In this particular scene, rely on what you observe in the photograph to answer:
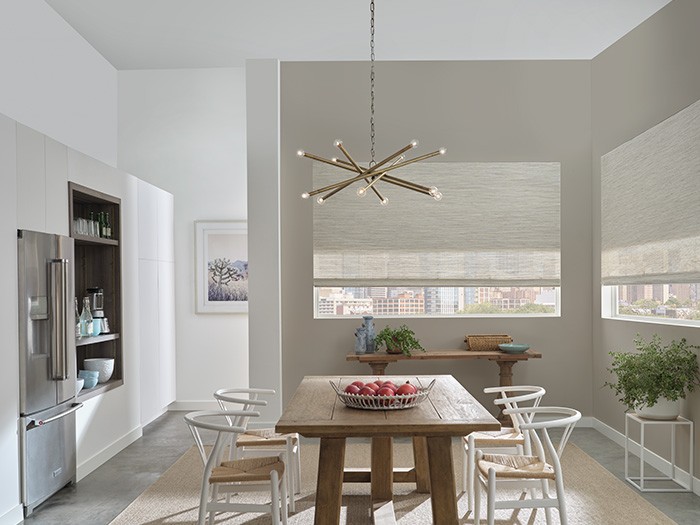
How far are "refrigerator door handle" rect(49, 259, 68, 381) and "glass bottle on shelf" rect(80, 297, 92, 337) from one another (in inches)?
32.3

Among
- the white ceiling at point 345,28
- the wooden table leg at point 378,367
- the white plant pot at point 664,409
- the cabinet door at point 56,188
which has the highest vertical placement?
the white ceiling at point 345,28

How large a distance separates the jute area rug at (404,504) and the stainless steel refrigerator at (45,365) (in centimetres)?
57

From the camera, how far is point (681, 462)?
510 cm

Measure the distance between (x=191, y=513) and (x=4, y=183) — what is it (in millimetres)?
2159

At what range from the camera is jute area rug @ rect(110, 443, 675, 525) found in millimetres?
4426

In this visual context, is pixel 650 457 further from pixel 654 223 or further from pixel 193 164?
pixel 193 164

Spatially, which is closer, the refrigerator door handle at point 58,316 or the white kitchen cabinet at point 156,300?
the refrigerator door handle at point 58,316

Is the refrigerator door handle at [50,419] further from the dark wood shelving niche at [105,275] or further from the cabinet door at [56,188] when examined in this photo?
the cabinet door at [56,188]

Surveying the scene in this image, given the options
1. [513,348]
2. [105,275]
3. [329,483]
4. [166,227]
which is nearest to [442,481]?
[329,483]

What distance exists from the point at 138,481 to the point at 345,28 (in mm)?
3931

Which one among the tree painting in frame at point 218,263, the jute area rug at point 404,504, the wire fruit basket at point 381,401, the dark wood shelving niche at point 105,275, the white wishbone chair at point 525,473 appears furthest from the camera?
the tree painting in frame at point 218,263

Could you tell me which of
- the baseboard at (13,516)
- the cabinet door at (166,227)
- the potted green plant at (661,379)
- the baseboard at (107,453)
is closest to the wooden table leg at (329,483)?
the baseboard at (13,516)

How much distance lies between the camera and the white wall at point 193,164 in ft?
26.9

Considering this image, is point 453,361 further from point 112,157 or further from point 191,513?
point 112,157
